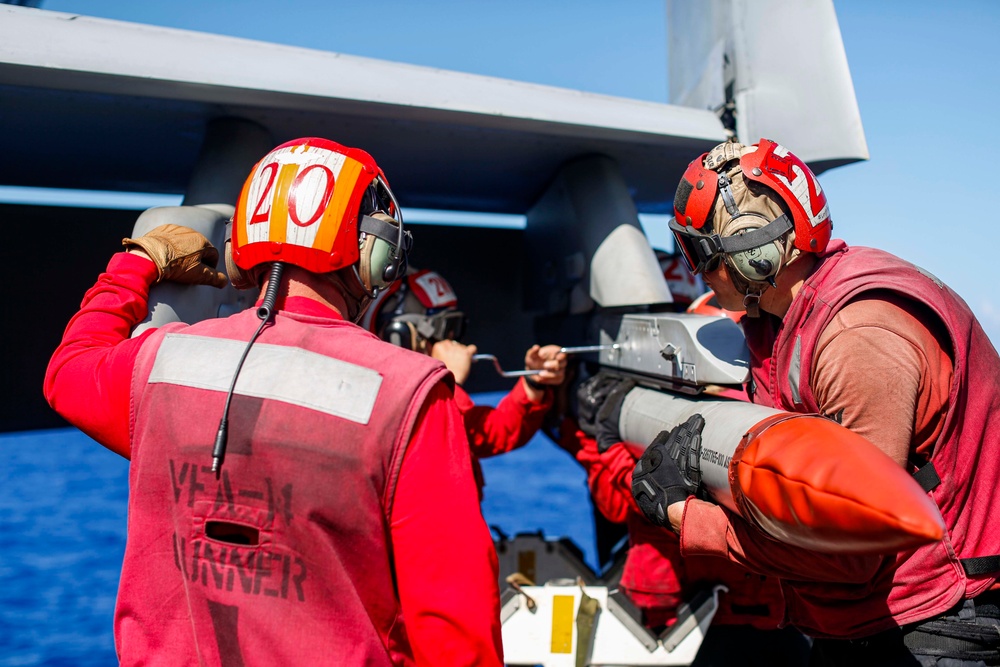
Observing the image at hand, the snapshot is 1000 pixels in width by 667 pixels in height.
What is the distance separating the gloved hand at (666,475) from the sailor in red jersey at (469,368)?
3.93ft

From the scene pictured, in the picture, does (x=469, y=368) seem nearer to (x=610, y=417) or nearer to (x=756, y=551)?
(x=610, y=417)

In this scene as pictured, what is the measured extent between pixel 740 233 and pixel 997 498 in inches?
31.0

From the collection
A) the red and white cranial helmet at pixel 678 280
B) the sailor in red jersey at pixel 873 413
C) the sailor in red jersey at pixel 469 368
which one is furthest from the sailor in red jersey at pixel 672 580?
the red and white cranial helmet at pixel 678 280

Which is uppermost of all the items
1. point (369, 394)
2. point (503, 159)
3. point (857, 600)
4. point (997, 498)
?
point (503, 159)

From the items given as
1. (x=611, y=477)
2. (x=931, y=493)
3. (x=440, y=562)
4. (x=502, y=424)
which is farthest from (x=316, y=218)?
(x=502, y=424)

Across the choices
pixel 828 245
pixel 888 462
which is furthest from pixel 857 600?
pixel 828 245

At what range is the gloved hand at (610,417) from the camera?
257cm

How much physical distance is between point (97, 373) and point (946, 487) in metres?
1.67

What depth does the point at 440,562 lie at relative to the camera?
40.6 inches

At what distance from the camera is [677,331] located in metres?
2.24

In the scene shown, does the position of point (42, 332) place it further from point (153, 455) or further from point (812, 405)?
point (812, 405)

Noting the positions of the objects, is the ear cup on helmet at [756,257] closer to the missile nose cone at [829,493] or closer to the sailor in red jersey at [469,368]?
the missile nose cone at [829,493]

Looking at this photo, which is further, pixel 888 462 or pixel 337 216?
pixel 337 216

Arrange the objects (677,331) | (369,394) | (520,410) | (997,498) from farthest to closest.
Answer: (520,410) < (677,331) < (997,498) < (369,394)
